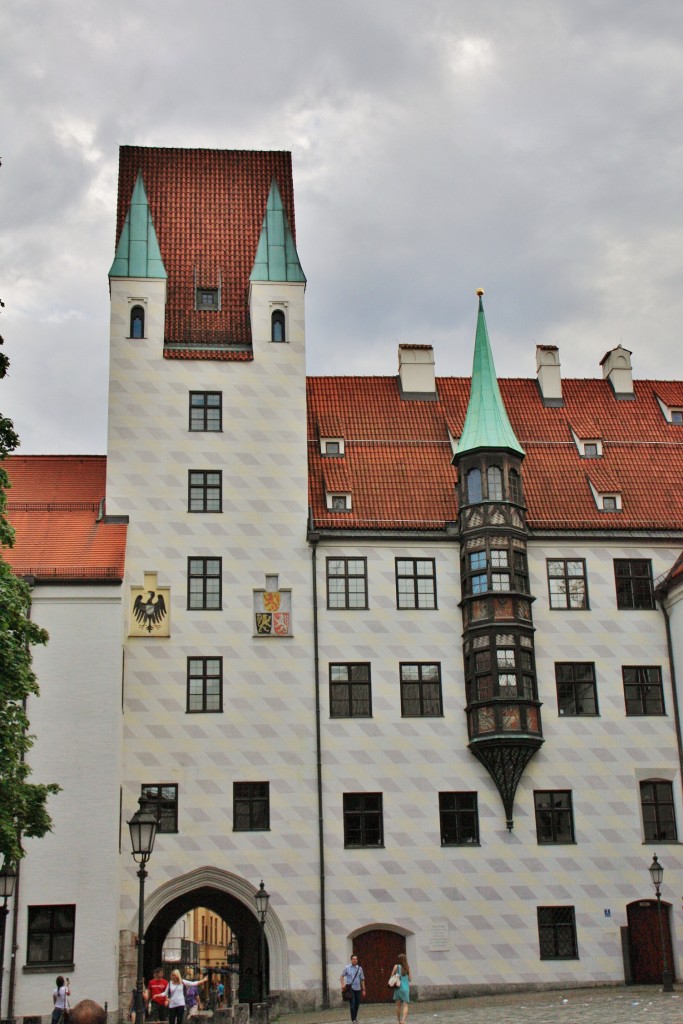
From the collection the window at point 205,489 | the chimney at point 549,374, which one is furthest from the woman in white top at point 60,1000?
the chimney at point 549,374

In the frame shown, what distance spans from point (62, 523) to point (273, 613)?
649 centimetres

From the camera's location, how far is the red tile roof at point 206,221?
125ft

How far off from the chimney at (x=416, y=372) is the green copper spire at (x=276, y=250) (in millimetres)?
4969

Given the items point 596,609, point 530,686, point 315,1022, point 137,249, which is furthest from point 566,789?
point 137,249

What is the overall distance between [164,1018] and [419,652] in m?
13.1

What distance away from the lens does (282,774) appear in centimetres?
3394

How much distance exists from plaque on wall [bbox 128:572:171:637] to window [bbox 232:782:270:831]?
4.69 metres

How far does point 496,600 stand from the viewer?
1379 inches

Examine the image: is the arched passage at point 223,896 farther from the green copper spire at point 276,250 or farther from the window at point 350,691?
the green copper spire at point 276,250

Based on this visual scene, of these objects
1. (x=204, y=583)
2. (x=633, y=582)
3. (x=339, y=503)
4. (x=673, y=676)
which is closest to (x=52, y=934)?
(x=204, y=583)

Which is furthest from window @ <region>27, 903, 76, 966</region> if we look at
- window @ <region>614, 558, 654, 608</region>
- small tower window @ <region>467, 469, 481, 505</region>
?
window @ <region>614, 558, 654, 608</region>

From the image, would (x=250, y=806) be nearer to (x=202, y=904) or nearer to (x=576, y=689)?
(x=202, y=904)

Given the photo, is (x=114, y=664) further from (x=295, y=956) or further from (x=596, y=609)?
(x=596, y=609)

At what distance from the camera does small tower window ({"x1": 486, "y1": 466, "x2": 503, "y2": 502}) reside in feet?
118
